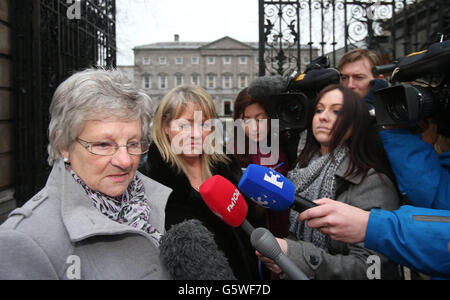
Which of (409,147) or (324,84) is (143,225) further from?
(324,84)

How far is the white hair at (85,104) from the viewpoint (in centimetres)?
111

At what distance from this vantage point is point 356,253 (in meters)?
1.45

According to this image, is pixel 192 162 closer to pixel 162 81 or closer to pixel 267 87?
pixel 267 87

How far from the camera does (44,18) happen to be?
3.19m

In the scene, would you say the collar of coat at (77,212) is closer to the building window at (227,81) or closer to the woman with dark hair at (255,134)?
the woman with dark hair at (255,134)

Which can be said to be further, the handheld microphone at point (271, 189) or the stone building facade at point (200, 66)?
the stone building facade at point (200, 66)

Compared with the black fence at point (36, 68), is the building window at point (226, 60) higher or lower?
higher

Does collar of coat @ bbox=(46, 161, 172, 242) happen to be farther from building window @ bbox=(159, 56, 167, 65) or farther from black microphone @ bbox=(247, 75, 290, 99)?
building window @ bbox=(159, 56, 167, 65)

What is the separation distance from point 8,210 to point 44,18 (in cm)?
202

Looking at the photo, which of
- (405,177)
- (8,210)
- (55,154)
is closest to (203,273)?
(55,154)

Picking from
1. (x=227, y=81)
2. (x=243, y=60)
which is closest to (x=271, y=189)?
(x=227, y=81)

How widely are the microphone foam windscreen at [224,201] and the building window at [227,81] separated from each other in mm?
42224

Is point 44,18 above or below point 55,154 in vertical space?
above

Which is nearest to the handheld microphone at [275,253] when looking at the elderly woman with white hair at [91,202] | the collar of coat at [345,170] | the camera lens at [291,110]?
the elderly woman with white hair at [91,202]
